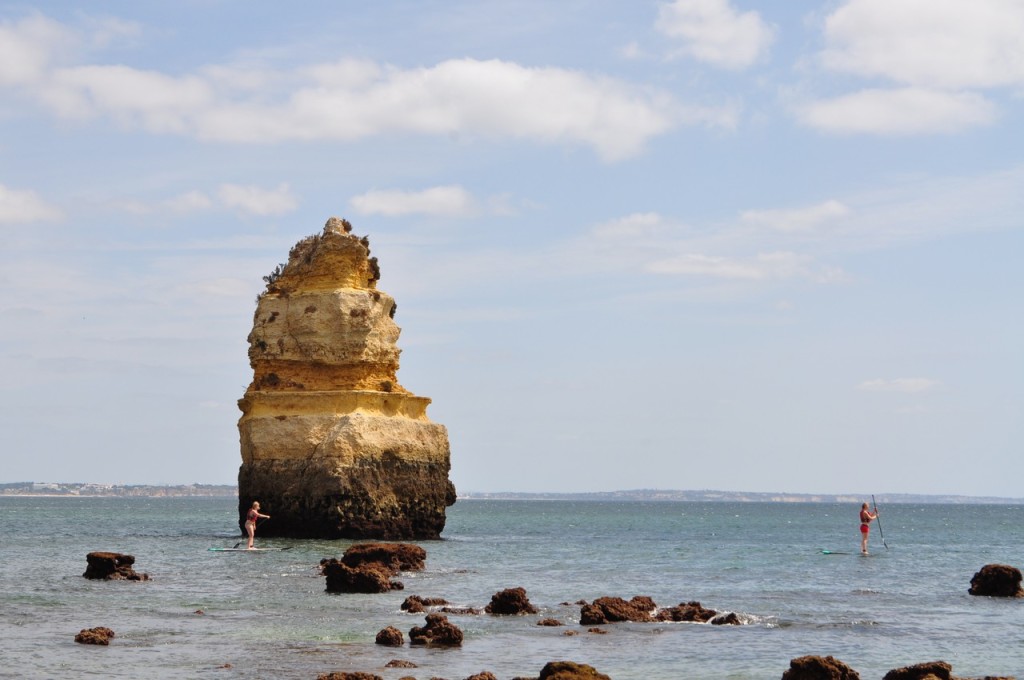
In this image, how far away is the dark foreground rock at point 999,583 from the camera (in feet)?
89.7

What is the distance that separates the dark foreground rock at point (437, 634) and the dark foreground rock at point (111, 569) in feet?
35.1

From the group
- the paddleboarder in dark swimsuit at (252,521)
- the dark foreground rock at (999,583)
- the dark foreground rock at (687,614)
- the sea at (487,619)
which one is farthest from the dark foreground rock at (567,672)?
the paddleboarder in dark swimsuit at (252,521)

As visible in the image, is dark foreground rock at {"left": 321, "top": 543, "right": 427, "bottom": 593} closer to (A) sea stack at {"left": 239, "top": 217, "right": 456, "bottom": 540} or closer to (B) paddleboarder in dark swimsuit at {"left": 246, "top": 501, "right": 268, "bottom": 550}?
(B) paddleboarder in dark swimsuit at {"left": 246, "top": 501, "right": 268, "bottom": 550}

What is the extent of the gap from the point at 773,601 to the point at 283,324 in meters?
20.8

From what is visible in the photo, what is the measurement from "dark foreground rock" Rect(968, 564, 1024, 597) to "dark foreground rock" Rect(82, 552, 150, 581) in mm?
17443

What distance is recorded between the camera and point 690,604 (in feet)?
75.3

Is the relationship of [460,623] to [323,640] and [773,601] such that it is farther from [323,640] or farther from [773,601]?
[773,601]

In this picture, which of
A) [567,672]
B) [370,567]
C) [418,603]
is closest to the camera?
[567,672]

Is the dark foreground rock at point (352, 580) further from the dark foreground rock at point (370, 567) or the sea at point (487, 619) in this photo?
the sea at point (487, 619)

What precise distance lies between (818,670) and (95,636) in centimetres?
962

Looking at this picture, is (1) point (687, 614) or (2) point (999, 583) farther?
(2) point (999, 583)

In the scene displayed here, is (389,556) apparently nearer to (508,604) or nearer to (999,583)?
(508,604)

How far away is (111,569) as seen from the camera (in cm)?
2750

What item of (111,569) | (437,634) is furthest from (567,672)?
(111,569)
